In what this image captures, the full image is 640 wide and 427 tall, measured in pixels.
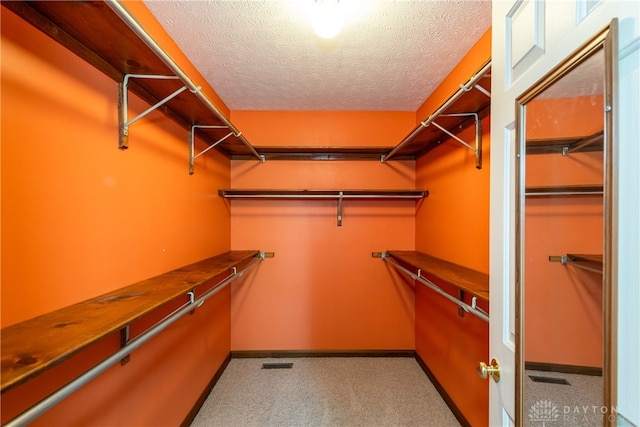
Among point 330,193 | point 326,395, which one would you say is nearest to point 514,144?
point 330,193

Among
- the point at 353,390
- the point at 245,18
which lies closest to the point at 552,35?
the point at 245,18

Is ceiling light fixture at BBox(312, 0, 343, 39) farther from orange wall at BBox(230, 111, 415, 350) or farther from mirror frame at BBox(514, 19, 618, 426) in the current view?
orange wall at BBox(230, 111, 415, 350)

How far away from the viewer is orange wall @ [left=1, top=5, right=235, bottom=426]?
0.75m

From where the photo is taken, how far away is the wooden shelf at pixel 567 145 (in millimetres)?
509

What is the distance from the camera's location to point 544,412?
636 millimetres

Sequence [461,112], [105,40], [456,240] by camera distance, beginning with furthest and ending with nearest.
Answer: [456,240]
[461,112]
[105,40]

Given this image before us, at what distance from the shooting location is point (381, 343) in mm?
2549

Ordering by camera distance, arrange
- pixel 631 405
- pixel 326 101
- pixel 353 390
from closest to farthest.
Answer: pixel 631 405
pixel 353 390
pixel 326 101

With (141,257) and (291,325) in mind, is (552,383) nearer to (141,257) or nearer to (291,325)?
(141,257)

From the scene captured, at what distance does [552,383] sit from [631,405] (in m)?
0.24

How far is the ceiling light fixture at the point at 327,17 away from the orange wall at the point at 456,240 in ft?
2.59

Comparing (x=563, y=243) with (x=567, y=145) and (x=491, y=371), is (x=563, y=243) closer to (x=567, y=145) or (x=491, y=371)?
(x=567, y=145)

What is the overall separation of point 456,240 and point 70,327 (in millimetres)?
2033

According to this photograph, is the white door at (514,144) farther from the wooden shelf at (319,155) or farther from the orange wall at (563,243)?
the wooden shelf at (319,155)
